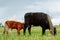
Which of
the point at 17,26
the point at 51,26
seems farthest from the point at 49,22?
the point at 17,26

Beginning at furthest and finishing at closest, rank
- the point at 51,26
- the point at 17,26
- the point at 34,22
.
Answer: the point at 34,22, the point at 51,26, the point at 17,26

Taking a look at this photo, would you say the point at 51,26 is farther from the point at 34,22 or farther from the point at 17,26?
the point at 17,26

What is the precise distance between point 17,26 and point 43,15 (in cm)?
334

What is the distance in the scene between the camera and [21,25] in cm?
1655

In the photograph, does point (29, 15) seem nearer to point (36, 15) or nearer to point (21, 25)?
point (36, 15)

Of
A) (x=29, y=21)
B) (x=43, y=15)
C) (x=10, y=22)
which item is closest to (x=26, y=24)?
(x=29, y=21)

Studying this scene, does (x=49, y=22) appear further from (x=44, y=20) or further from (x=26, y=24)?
(x=26, y=24)

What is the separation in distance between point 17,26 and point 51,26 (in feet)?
9.49

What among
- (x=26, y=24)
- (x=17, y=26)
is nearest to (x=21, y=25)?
(x=17, y=26)

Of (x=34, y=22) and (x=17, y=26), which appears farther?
(x=34, y=22)

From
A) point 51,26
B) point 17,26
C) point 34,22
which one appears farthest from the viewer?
point 34,22

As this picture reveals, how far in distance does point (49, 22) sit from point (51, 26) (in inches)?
19.1

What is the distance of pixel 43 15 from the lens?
18844mm

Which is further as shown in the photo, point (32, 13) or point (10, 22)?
point (32, 13)
